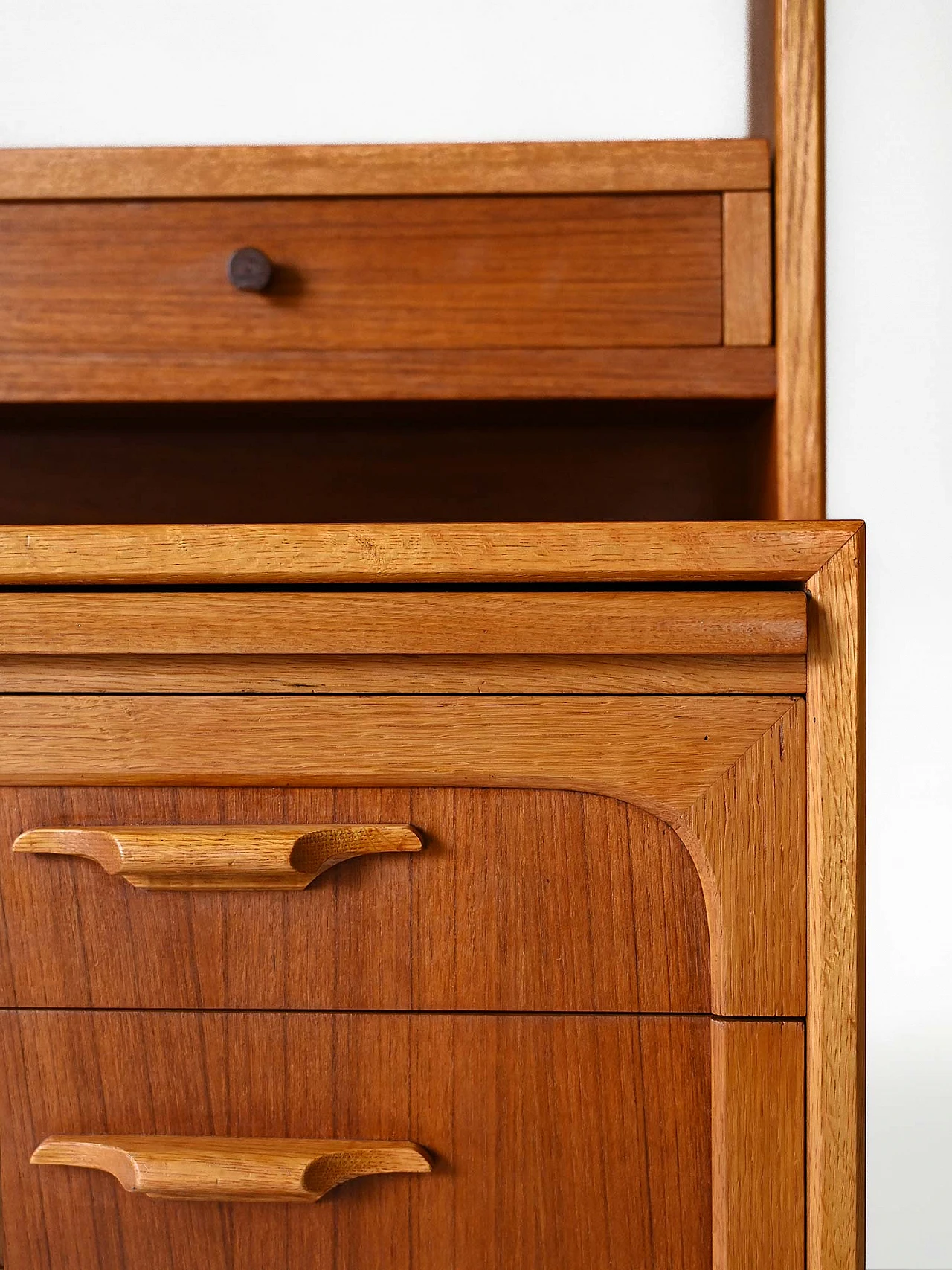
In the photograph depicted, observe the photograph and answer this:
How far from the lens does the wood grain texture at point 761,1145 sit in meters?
0.39

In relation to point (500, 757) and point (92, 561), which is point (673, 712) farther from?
point (92, 561)

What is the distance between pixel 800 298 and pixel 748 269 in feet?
0.13

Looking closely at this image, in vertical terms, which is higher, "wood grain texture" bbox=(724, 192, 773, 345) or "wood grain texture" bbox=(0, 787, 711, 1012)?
"wood grain texture" bbox=(724, 192, 773, 345)

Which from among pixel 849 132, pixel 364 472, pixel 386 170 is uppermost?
pixel 849 132

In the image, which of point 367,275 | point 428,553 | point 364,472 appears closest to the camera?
point 428,553

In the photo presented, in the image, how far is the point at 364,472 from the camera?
2.28ft

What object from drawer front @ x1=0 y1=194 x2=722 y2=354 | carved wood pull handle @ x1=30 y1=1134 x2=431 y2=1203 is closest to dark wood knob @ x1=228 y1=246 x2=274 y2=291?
drawer front @ x1=0 y1=194 x2=722 y2=354

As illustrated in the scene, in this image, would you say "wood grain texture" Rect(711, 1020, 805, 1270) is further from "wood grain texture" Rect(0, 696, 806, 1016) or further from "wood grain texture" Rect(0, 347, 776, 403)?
"wood grain texture" Rect(0, 347, 776, 403)

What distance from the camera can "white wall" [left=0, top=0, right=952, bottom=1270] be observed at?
0.56m

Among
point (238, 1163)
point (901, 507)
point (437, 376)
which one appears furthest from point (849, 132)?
point (238, 1163)

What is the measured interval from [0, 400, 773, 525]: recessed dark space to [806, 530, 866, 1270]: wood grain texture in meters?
0.28

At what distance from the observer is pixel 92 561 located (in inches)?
15.4

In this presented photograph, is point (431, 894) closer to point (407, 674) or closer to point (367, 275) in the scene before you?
point (407, 674)

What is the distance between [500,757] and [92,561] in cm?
19
